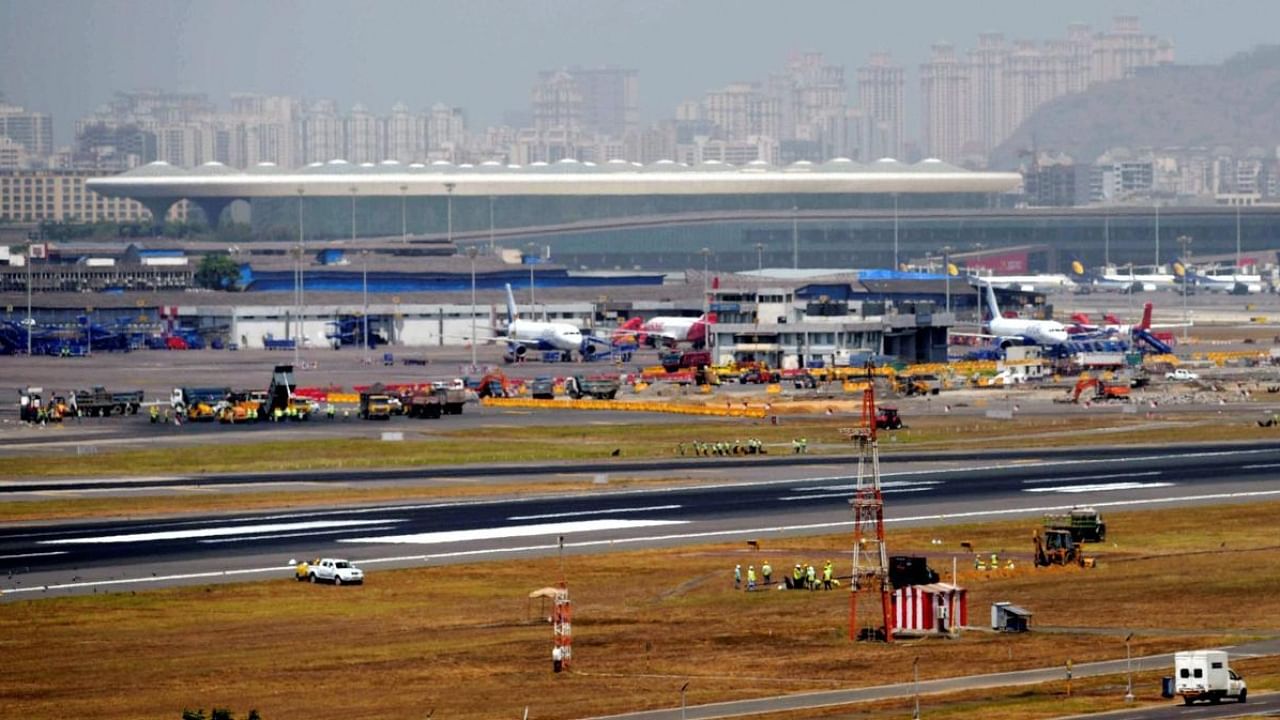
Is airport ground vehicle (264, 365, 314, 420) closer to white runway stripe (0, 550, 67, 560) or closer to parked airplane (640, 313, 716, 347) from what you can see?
parked airplane (640, 313, 716, 347)

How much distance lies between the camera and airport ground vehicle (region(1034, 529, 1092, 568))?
64250mm

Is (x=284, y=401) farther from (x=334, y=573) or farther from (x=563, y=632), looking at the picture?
(x=563, y=632)

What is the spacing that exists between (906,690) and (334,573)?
67.7 feet

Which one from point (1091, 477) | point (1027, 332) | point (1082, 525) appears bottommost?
point (1082, 525)

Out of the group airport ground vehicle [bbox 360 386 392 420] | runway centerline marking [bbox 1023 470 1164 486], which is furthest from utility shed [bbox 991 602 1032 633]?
airport ground vehicle [bbox 360 386 392 420]

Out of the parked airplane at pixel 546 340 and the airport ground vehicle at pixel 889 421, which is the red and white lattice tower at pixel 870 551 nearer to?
the airport ground vehicle at pixel 889 421

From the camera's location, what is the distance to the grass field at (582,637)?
47.1 metres

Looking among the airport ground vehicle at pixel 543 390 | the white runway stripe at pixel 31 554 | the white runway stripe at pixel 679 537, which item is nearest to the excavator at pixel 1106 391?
the airport ground vehicle at pixel 543 390

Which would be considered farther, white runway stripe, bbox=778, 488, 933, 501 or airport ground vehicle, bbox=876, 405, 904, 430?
airport ground vehicle, bbox=876, 405, 904, 430

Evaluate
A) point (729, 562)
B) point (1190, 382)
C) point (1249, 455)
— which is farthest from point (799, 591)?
point (1190, 382)

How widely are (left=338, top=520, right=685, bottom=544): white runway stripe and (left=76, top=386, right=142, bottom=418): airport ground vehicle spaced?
54895 mm

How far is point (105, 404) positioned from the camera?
123375 mm

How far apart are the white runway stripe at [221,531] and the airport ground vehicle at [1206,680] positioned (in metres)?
36.1

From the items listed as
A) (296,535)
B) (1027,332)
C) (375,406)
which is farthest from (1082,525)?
(1027,332)
